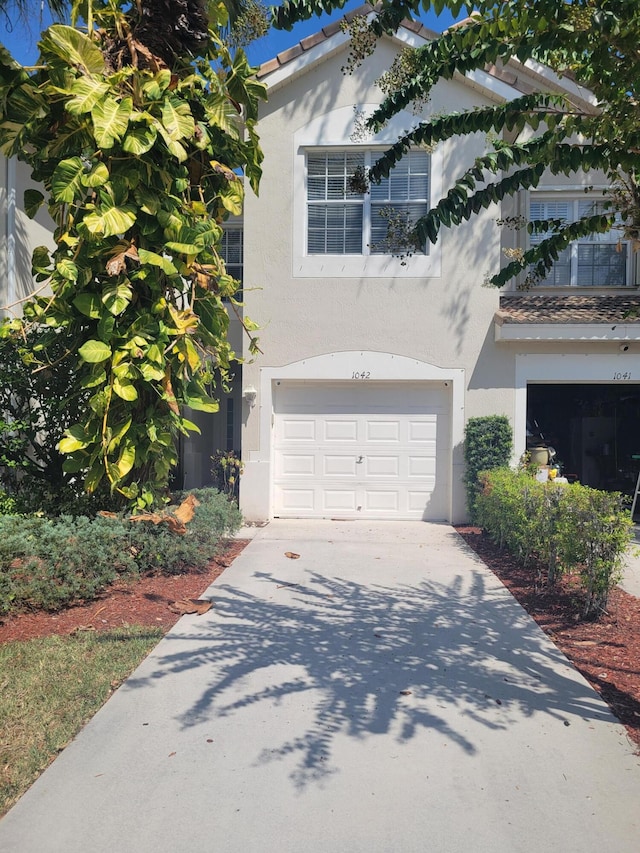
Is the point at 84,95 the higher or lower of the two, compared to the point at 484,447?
higher

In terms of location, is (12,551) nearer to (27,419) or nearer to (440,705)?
(27,419)

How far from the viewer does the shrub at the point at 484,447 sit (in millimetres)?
10648

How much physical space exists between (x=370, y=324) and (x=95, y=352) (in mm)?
5595

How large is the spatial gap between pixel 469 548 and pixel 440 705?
16.6 feet

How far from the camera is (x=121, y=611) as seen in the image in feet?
20.3

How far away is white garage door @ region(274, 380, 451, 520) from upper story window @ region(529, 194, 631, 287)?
11.0 ft

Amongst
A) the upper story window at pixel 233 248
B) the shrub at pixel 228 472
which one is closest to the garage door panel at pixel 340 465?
the shrub at pixel 228 472

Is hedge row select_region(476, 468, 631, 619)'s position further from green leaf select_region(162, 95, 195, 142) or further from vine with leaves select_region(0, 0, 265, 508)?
green leaf select_region(162, 95, 195, 142)

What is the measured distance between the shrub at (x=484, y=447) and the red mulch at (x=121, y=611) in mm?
4998

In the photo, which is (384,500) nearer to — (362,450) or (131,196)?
(362,450)

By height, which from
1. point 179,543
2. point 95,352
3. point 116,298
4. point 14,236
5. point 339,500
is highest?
point 14,236

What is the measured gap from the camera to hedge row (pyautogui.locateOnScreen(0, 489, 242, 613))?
5988 millimetres

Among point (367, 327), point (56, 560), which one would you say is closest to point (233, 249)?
point (367, 327)

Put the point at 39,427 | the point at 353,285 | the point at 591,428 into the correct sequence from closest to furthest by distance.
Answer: the point at 39,427, the point at 353,285, the point at 591,428
